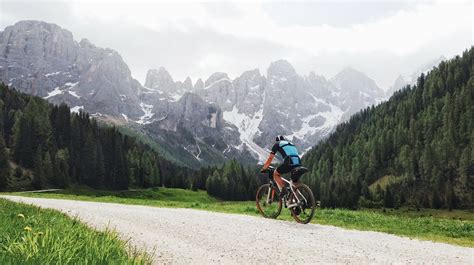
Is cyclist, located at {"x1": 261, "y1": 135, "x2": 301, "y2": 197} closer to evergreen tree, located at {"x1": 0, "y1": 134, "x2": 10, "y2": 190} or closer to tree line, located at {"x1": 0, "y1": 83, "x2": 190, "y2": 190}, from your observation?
evergreen tree, located at {"x1": 0, "y1": 134, "x2": 10, "y2": 190}

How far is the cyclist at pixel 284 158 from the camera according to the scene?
62.5 ft

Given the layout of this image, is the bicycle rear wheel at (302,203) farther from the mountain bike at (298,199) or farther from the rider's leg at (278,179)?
the rider's leg at (278,179)

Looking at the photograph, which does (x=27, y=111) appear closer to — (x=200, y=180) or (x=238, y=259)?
(x=200, y=180)

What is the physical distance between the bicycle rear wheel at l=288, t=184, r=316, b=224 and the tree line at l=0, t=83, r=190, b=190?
11875cm

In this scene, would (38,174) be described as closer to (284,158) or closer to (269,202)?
(269,202)

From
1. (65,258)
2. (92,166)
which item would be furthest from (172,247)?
(92,166)

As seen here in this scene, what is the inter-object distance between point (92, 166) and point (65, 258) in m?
154

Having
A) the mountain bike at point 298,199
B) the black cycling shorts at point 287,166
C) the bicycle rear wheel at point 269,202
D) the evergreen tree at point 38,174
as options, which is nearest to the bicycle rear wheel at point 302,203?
the mountain bike at point 298,199

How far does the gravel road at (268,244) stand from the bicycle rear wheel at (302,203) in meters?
1.07

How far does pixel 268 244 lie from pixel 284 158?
6.89 meters

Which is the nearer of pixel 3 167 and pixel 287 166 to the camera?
pixel 287 166

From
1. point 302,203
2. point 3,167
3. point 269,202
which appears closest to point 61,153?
point 3,167

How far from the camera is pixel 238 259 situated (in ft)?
36.0

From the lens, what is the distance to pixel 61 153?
14450cm
